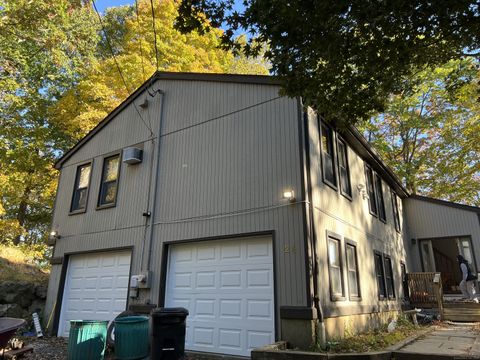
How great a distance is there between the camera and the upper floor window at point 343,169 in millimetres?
9865

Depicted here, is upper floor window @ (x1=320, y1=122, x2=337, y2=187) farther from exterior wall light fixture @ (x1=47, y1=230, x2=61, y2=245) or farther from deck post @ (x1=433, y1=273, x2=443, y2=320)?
exterior wall light fixture @ (x1=47, y1=230, x2=61, y2=245)

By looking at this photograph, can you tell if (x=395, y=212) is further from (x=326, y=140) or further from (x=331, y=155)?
(x=326, y=140)

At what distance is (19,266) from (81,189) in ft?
20.7

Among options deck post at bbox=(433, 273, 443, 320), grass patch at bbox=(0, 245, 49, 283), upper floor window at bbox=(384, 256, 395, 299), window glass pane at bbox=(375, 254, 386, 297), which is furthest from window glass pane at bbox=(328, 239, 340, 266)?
grass patch at bbox=(0, 245, 49, 283)

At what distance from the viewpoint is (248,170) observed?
8234mm

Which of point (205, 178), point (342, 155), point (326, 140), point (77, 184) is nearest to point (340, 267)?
point (326, 140)

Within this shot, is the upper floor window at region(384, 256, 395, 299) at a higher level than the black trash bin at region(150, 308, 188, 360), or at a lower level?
higher

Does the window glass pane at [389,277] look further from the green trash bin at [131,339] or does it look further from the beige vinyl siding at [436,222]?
the green trash bin at [131,339]

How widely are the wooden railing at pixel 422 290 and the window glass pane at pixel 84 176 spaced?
1232 centimetres

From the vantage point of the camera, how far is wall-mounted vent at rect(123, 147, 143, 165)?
412 inches

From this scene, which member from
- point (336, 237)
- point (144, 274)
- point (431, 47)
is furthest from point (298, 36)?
point (144, 274)

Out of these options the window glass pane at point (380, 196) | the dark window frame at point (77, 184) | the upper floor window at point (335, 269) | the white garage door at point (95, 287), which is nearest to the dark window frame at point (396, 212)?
the window glass pane at point (380, 196)

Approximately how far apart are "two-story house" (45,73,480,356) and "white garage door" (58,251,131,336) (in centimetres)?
4

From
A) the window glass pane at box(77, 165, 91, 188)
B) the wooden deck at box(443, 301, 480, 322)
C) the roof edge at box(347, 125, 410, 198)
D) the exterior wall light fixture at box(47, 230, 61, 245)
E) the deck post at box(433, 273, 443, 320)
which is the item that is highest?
the roof edge at box(347, 125, 410, 198)
